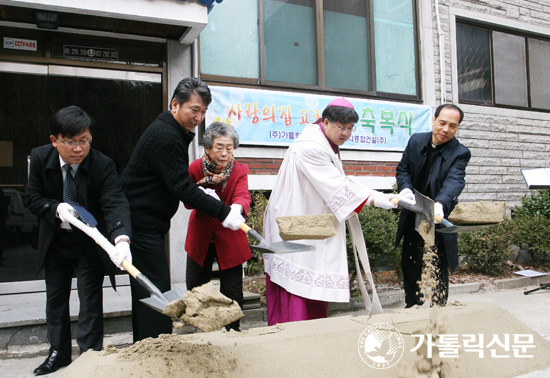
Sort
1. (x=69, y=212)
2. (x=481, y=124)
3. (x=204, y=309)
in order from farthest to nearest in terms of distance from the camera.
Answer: (x=481, y=124) → (x=69, y=212) → (x=204, y=309)

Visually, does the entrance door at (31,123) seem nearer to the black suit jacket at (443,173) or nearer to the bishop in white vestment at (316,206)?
the bishop in white vestment at (316,206)

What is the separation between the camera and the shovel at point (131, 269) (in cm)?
212

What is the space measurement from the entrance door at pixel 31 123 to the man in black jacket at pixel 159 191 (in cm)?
267

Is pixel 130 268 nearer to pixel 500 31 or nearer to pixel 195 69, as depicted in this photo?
pixel 195 69

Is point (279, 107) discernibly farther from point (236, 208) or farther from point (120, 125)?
point (236, 208)

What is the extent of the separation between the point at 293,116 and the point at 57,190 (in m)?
3.73

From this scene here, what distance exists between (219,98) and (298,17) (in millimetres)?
1947

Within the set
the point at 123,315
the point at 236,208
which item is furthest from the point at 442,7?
the point at 123,315

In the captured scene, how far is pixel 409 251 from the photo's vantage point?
11.9 ft

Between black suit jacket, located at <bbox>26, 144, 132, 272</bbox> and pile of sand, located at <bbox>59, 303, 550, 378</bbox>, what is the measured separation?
97 centimetres

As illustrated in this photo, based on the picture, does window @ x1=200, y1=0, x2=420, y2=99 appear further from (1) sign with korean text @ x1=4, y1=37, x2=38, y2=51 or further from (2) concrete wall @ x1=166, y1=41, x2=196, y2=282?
(1) sign with korean text @ x1=4, y1=37, x2=38, y2=51

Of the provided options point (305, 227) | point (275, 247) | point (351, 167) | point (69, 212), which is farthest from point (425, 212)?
point (351, 167)

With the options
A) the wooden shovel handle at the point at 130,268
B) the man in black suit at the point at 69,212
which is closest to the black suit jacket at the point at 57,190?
the man in black suit at the point at 69,212

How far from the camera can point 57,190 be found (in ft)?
9.32
